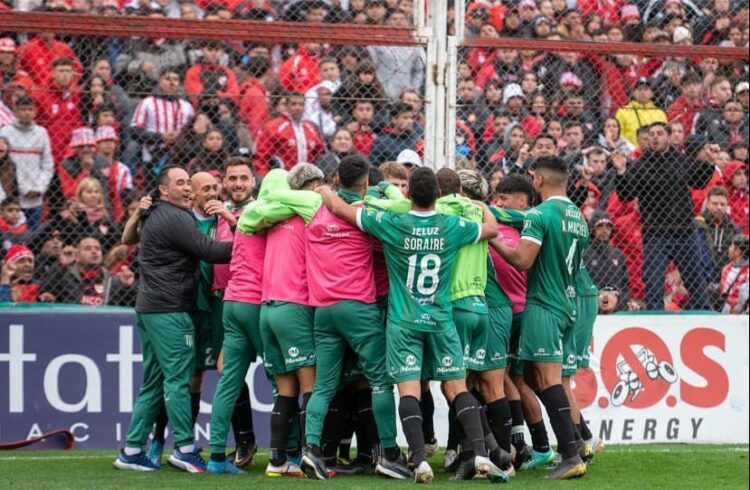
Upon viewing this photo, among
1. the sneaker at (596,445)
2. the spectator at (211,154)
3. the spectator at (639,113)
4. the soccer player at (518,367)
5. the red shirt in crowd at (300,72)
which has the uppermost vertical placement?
the red shirt in crowd at (300,72)

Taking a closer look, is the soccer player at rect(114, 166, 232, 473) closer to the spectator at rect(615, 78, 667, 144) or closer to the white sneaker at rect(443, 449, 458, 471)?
the white sneaker at rect(443, 449, 458, 471)

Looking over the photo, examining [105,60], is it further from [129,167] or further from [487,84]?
[487,84]

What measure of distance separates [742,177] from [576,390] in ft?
10.1

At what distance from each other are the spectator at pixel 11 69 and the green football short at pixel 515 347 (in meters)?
4.96

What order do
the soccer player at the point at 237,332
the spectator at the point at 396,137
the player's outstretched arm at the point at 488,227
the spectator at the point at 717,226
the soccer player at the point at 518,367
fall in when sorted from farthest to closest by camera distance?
the spectator at the point at 717,226 < the spectator at the point at 396,137 < the soccer player at the point at 518,367 < the soccer player at the point at 237,332 < the player's outstretched arm at the point at 488,227

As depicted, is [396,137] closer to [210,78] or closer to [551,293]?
[210,78]

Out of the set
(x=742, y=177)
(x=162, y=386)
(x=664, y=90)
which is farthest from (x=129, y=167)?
Result: (x=742, y=177)

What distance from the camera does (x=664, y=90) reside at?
1262 cm

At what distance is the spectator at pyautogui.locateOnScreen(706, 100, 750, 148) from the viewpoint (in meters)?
12.8

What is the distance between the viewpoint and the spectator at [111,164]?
11828 millimetres

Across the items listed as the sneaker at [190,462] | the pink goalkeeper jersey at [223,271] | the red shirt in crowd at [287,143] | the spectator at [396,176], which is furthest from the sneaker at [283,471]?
the red shirt in crowd at [287,143]

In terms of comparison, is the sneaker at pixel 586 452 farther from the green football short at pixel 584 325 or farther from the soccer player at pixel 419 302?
the soccer player at pixel 419 302

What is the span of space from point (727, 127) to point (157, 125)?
18.4 feet

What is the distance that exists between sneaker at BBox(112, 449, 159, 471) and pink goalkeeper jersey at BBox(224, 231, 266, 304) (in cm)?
133
